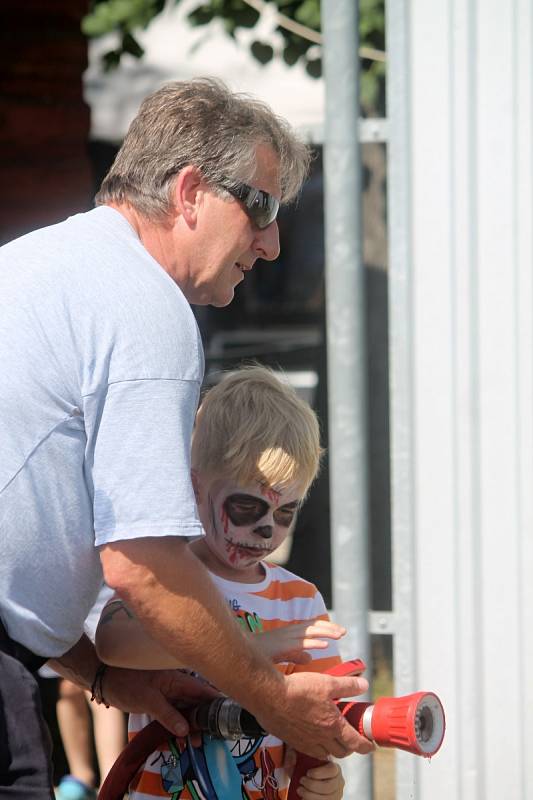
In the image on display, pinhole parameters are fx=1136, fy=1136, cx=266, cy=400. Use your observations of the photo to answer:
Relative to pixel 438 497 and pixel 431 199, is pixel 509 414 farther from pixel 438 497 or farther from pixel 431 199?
pixel 431 199

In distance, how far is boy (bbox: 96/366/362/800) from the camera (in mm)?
1856

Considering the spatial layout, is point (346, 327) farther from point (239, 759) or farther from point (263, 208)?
point (239, 759)

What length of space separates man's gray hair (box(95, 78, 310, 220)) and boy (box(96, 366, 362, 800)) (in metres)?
0.38

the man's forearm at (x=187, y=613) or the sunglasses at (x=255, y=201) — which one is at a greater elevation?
the sunglasses at (x=255, y=201)

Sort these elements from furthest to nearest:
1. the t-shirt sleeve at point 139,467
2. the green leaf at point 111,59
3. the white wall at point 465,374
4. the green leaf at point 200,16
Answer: the green leaf at point 111,59 < the green leaf at point 200,16 < the white wall at point 465,374 < the t-shirt sleeve at point 139,467

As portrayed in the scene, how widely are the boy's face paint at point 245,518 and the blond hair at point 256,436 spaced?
20mm

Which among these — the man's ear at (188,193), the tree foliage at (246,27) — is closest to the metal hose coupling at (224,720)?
the man's ear at (188,193)

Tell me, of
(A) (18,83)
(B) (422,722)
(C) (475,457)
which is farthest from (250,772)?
(A) (18,83)

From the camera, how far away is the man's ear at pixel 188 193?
5.86ft

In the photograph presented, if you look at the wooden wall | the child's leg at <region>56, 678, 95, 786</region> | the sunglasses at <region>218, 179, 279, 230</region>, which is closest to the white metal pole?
the sunglasses at <region>218, 179, 279, 230</region>

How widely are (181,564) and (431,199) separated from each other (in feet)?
4.27

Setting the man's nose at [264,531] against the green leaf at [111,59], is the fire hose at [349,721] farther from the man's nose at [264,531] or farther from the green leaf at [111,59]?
the green leaf at [111,59]

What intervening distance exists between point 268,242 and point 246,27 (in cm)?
299

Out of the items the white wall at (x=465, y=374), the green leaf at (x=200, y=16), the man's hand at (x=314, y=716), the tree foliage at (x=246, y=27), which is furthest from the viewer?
the green leaf at (x=200, y=16)
